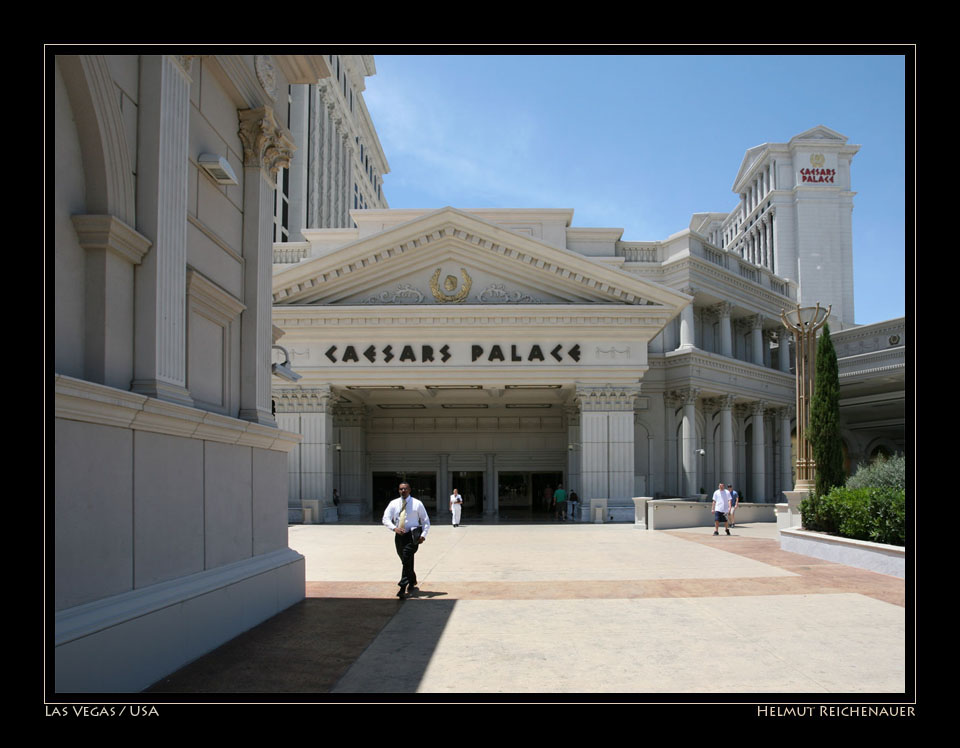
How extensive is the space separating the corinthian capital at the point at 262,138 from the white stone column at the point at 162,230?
2.38 meters

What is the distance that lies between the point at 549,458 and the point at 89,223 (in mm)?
34488

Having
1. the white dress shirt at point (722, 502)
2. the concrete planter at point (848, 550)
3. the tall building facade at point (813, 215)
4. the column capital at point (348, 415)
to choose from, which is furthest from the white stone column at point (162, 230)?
the tall building facade at point (813, 215)

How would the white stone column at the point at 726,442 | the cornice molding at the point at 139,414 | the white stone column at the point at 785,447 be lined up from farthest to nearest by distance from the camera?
the white stone column at the point at 785,447, the white stone column at the point at 726,442, the cornice molding at the point at 139,414

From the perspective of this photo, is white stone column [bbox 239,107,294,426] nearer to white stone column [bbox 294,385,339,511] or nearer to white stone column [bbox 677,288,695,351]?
white stone column [bbox 294,385,339,511]

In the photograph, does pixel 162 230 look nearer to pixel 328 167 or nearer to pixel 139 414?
pixel 139 414

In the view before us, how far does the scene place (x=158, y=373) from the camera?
307 inches

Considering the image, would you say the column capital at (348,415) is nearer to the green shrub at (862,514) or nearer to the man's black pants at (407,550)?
the green shrub at (862,514)

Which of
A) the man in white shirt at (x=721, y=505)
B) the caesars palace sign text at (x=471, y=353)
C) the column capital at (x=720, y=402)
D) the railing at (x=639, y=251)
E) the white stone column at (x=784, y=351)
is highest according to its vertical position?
the railing at (x=639, y=251)

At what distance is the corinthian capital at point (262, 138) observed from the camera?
11.1 metres

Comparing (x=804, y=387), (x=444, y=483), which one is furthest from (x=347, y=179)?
(x=804, y=387)

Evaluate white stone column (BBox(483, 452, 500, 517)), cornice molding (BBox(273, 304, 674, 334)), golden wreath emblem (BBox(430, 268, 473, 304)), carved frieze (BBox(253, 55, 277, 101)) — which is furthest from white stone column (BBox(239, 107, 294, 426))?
white stone column (BBox(483, 452, 500, 517))

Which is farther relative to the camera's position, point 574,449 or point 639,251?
point 639,251

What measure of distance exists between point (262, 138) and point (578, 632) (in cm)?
820
